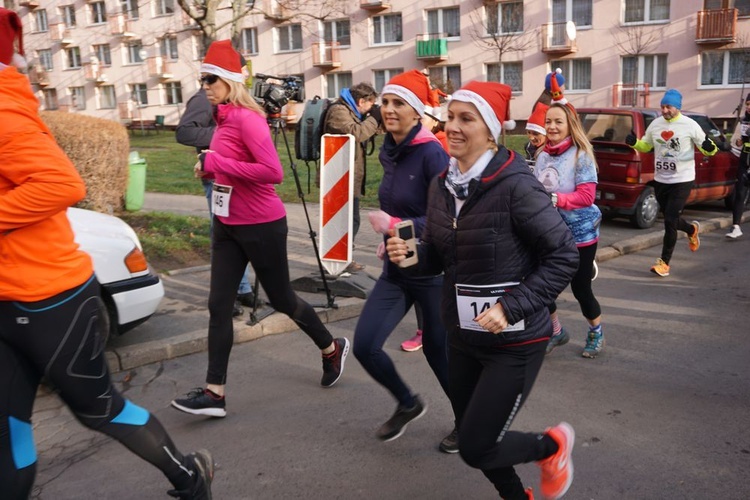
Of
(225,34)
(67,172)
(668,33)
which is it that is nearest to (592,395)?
(67,172)

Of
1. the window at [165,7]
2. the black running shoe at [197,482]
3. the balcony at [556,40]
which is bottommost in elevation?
the black running shoe at [197,482]

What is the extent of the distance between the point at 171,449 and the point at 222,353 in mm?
1338

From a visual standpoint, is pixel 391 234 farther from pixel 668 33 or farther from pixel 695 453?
pixel 668 33

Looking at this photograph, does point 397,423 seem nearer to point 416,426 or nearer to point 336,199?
point 416,426

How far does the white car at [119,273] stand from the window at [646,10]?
1320 inches

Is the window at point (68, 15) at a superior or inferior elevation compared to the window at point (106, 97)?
superior

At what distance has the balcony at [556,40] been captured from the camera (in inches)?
1379

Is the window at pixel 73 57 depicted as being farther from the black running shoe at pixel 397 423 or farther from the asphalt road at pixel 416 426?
the black running shoe at pixel 397 423

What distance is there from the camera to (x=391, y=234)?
3.12m

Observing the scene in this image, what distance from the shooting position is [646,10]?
33.4 m

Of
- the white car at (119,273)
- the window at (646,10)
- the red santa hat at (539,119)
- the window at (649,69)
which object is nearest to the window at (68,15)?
the window at (646,10)

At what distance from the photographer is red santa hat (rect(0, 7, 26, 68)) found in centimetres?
265

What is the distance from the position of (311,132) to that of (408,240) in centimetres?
419

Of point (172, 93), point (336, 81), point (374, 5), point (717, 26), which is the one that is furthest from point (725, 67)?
point (172, 93)
